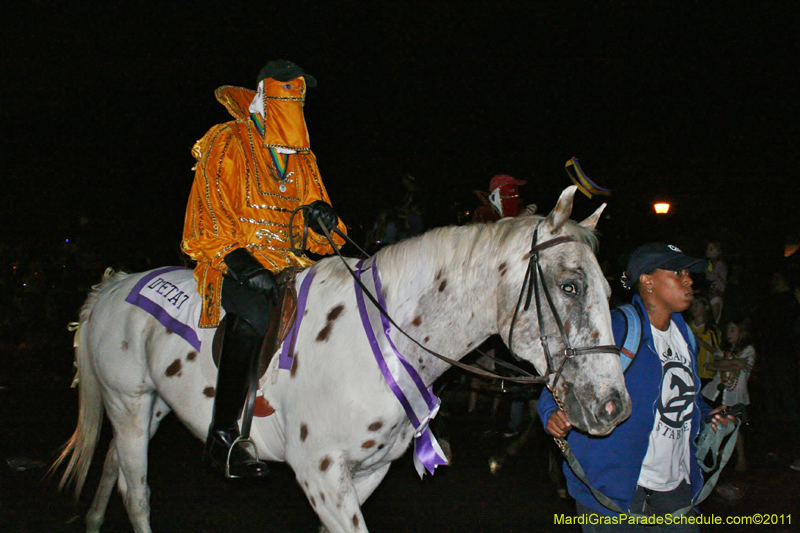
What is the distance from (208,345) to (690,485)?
8.88 ft

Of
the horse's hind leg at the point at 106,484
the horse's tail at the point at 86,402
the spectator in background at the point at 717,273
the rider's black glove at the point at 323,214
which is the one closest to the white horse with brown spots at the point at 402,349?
the rider's black glove at the point at 323,214

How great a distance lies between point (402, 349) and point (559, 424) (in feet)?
2.62

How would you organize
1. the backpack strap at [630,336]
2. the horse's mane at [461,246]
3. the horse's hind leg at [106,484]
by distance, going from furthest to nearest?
the horse's hind leg at [106,484] < the backpack strap at [630,336] < the horse's mane at [461,246]

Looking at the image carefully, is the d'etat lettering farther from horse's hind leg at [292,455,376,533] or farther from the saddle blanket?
horse's hind leg at [292,455,376,533]

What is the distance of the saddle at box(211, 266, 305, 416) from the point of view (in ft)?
10.3

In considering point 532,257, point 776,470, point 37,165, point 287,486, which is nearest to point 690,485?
point 532,257

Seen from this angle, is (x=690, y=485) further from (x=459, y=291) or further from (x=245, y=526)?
(x=245, y=526)

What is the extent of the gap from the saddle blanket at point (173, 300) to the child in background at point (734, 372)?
4.18 metres

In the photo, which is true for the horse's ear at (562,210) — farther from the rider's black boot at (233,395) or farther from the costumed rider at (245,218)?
the rider's black boot at (233,395)

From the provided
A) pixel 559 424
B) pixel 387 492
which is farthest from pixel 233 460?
pixel 387 492

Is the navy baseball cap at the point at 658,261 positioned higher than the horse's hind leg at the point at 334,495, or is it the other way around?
the navy baseball cap at the point at 658,261

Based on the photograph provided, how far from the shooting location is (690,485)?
3.02 meters

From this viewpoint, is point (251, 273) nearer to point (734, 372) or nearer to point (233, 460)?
point (233, 460)

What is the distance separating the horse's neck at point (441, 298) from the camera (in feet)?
9.16
